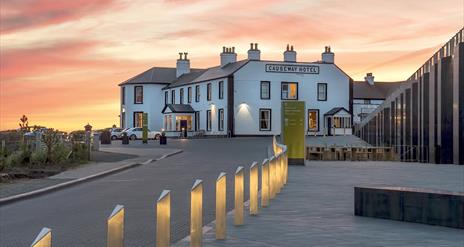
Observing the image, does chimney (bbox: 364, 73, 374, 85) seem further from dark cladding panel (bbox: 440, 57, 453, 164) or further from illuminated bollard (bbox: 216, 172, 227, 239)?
illuminated bollard (bbox: 216, 172, 227, 239)

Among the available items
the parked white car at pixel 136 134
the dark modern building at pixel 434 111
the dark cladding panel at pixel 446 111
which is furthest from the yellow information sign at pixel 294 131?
the parked white car at pixel 136 134

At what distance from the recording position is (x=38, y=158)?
24.2 meters

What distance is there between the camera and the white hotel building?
218 feet

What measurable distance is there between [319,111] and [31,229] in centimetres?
6086

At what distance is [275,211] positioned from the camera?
11984 mm

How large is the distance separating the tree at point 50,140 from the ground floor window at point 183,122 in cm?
4711

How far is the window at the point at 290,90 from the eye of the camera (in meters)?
68.6

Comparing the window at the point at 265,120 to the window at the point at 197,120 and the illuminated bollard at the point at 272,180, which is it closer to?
the window at the point at 197,120

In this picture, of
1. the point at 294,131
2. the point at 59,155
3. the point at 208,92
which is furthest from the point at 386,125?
the point at 59,155

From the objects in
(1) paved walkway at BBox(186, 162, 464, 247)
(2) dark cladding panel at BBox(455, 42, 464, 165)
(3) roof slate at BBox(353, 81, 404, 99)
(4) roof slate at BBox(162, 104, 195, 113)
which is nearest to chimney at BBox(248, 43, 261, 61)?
(4) roof slate at BBox(162, 104, 195, 113)

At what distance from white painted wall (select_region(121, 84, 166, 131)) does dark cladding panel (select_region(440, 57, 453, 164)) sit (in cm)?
5506

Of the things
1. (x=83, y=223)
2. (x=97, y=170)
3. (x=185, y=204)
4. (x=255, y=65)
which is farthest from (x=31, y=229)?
(x=255, y=65)

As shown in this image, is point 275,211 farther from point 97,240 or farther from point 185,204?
point 97,240

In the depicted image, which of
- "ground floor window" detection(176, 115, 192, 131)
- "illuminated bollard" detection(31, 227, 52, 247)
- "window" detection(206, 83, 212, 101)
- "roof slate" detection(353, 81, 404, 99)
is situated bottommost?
"illuminated bollard" detection(31, 227, 52, 247)
